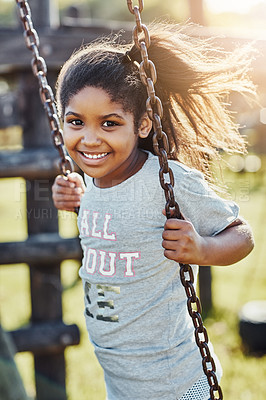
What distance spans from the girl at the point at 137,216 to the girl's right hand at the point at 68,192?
273 mm

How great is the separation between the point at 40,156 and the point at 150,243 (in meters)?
1.41

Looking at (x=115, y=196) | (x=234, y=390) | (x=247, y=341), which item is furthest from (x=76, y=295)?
(x=115, y=196)

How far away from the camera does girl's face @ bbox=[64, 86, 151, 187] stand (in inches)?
69.2

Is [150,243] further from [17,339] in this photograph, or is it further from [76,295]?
[76,295]

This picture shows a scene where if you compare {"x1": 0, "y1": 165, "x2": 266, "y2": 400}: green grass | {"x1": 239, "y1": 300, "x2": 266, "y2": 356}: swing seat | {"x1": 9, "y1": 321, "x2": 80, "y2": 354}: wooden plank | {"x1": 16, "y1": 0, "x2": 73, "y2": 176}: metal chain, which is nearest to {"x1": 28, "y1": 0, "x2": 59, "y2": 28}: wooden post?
{"x1": 16, "y1": 0, "x2": 73, "y2": 176}: metal chain

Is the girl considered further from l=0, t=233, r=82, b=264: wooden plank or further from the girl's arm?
l=0, t=233, r=82, b=264: wooden plank

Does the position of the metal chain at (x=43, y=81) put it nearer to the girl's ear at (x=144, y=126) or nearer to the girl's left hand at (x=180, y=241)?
the girl's ear at (x=144, y=126)

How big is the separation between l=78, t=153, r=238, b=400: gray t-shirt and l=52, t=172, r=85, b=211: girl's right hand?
0.39m

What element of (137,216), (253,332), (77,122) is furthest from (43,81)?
(253,332)

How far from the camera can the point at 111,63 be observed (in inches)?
72.5

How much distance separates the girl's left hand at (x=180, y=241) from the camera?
1.57 metres

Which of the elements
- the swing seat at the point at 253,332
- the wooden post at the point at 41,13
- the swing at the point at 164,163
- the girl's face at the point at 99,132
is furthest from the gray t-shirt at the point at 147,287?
the swing seat at the point at 253,332

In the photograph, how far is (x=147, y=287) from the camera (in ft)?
6.03

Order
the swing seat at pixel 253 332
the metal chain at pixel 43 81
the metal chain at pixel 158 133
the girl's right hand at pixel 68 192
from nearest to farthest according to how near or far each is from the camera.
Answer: the metal chain at pixel 158 133 < the metal chain at pixel 43 81 < the girl's right hand at pixel 68 192 < the swing seat at pixel 253 332
